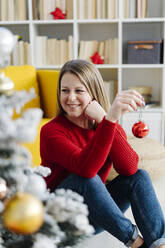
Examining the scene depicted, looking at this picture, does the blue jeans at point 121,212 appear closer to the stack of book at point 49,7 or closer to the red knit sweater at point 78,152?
the red knit sweater at point 78,152

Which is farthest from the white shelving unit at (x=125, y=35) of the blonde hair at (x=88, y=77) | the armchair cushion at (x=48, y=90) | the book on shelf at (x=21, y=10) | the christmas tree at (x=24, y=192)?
the christmas tree at (x=24, y=192)

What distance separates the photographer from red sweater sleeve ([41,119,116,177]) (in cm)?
102

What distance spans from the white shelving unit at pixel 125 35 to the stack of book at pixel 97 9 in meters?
0.04

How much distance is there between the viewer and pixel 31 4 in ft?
10.2

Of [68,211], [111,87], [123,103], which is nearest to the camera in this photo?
[68,211]

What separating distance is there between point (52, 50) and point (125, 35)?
2.54ft

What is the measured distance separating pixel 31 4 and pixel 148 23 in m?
1.13

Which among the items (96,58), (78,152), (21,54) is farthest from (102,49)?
(78,152)

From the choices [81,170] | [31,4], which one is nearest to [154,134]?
[31,4]

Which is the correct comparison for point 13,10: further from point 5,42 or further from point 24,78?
point 5,42

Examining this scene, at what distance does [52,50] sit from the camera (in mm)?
3188

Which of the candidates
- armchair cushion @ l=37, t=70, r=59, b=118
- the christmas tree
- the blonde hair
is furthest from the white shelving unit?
the christmas tree

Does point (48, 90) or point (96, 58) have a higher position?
point (96, 58)

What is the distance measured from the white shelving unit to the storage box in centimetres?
5
